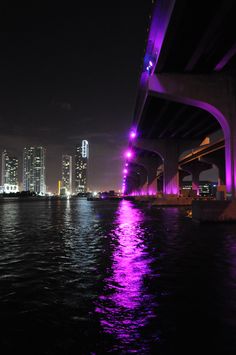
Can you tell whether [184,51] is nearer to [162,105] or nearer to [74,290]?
[162,105]

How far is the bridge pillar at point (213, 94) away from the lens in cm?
2630

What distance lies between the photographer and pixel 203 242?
16.4m

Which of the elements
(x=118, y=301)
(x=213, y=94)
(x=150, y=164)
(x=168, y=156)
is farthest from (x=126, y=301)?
(x=150, y=164)

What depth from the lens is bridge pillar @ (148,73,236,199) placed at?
26.3 meters

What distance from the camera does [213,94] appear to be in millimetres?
27344

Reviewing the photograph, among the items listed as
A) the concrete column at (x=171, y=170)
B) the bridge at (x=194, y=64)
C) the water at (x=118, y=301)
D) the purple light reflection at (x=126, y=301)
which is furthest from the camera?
the concrete column at (x=171, y=170)

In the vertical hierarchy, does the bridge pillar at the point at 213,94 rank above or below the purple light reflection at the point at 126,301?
above

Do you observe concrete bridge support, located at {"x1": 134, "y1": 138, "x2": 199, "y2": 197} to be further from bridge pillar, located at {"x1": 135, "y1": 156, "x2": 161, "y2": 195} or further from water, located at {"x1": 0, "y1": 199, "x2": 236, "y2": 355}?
water, located at {"x1": 0, "y1": 199, "x2": 236, "y2": 355}

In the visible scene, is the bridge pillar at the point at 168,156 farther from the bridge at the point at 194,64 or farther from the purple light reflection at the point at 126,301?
the purple light reflection at the point at 126,301

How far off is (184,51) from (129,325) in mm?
22211

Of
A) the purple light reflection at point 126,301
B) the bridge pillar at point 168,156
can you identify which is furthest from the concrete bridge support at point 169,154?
the purple light reflection at point 126,301

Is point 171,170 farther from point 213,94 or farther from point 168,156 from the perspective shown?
point 213,94

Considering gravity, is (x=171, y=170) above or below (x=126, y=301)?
above

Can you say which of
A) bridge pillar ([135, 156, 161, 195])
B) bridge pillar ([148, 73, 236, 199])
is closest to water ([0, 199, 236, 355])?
bridge pillar ([148, 73, 236, 199])
